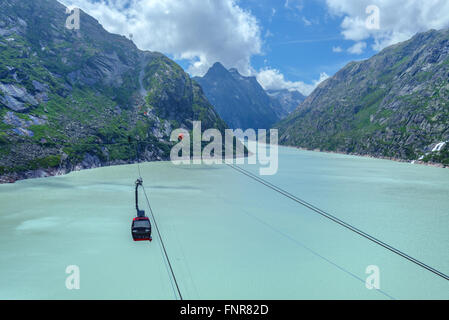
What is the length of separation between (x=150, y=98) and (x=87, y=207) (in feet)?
500

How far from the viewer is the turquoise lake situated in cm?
2552

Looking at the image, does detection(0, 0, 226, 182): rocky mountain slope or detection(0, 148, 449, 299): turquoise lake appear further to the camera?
detection(0, 0, 226, 182): rocky mountain slope

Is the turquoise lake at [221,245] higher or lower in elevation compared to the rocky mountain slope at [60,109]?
lower

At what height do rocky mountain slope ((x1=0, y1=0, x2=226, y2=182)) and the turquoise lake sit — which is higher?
rocky mountain slope ((x1=0, y1=0, x2=226, y2=182))

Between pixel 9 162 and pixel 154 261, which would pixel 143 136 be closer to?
pixel 9 162

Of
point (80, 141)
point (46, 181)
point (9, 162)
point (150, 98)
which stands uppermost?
point (150, 98)

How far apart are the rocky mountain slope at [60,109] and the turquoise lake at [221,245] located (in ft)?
81.7

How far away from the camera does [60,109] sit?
134750mm

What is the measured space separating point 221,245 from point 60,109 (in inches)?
5111

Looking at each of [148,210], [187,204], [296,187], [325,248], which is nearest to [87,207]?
[148,210]

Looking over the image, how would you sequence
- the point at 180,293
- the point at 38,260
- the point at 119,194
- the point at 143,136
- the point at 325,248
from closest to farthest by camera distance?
1. the point at 180,293
2. the point at 38,260
3. the point at 325,248
4. the point at 119,194
5. the point at 143,136

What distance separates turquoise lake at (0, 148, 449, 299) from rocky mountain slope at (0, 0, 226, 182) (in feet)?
81.7

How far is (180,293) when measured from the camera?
24422 mm

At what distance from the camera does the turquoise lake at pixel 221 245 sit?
25516 mm
